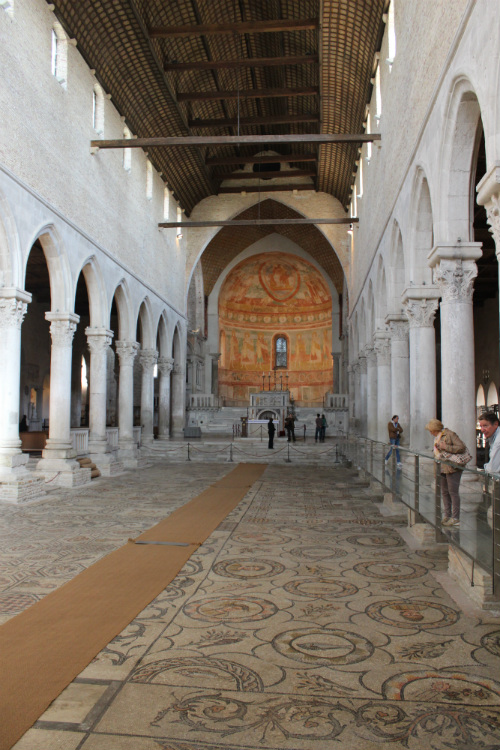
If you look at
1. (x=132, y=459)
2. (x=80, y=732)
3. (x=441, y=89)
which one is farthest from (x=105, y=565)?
(x=132, y=459)

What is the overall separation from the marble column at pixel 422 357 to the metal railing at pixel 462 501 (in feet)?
6.67

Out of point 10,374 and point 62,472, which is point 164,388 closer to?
point 62,472

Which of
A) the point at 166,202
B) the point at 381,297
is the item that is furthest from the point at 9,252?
the point at 166,202

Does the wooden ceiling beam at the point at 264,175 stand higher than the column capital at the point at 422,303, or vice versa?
the wooden ceiling beam at the point at 264,175

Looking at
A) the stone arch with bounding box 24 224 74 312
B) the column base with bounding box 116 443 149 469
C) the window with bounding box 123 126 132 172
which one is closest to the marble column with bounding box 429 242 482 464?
the stone arch with bounding box 24 224 74 312

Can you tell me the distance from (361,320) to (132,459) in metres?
10.7

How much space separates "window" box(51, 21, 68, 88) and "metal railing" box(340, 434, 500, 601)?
1206cm

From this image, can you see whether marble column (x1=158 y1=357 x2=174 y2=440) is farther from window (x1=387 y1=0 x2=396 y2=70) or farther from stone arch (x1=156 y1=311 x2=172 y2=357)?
window (x1=387 y1=0 x2=396 y2=70)

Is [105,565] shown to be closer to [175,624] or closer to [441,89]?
[175,624]

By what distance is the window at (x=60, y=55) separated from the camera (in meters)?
14.8

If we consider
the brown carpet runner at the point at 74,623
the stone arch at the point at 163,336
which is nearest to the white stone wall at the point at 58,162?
the stone arch at the point at 163,336

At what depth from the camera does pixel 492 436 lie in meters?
6.61

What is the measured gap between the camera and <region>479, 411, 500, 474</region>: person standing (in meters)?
5.88

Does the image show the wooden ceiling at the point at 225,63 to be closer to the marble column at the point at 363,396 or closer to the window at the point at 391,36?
the window at the point at 391,36
